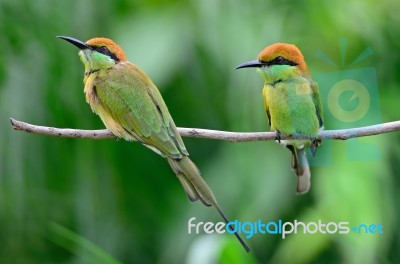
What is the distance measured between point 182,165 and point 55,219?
1.71 m

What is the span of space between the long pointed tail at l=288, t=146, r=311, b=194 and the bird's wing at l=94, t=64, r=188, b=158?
0.16m

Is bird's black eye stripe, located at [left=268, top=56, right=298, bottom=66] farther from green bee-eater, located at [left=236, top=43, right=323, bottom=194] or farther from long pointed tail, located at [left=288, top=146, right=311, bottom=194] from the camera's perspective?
long pointed tail, located at [left=288, top=146, right=311, bottom=194]

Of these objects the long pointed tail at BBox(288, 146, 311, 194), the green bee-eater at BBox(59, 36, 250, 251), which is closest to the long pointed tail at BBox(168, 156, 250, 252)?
the green bee-eater at BBox(59, 36, 250, 251)

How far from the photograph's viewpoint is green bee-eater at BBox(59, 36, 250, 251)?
76 centimetres

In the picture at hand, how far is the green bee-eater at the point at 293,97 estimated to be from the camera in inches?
34.4

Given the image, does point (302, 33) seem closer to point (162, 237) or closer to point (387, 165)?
point (387, 165)

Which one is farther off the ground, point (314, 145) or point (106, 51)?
point (106, 51)

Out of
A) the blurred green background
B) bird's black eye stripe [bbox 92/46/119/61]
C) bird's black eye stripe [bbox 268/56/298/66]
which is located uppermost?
bird's black eye stripe [bbox 92/46/119/61]

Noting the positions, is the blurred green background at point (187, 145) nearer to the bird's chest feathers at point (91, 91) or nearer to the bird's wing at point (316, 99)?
the bird's wing at point (316, 99)

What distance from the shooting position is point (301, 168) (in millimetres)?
878

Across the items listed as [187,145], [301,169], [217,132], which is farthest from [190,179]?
[187,145]

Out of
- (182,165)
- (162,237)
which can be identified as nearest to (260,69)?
(182,165)

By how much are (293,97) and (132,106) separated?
215 millimetres

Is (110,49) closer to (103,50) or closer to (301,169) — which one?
(103,50)
